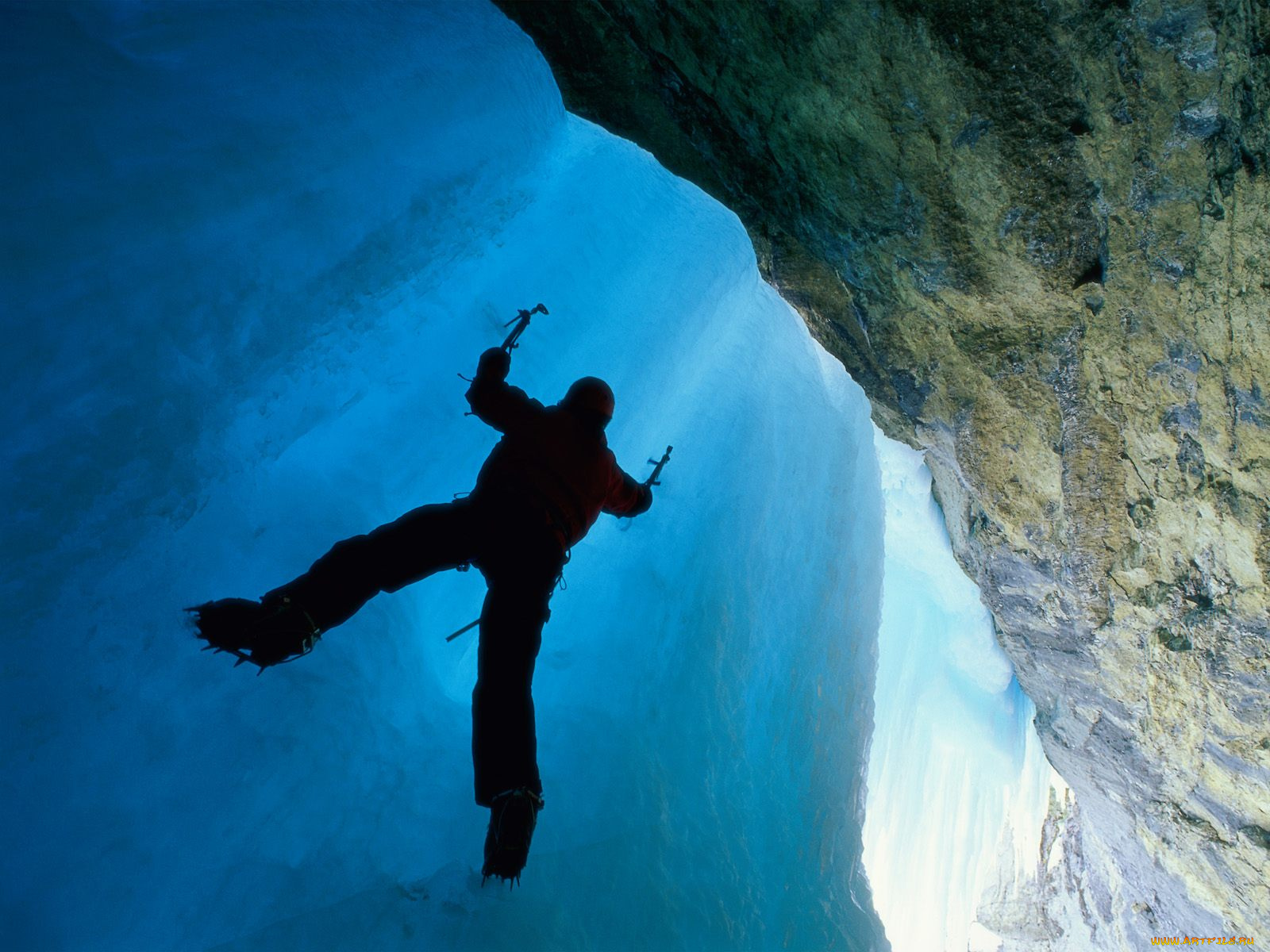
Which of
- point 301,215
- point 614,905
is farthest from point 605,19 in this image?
point 614,905

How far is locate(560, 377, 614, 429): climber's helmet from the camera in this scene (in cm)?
267

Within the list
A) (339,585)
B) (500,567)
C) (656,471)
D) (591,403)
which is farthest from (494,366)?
(656,471)

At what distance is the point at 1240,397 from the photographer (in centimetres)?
202

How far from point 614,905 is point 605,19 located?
12.8ft

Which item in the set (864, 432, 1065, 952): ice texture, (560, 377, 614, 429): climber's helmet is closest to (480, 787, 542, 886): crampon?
(560, 377, 614, 429): climber's helmet

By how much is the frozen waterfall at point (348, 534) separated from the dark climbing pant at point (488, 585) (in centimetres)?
79

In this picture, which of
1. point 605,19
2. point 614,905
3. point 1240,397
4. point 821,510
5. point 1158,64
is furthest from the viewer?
point 821,510

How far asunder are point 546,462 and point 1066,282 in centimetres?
197

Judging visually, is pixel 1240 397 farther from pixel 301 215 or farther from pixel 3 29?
pixel 3 29

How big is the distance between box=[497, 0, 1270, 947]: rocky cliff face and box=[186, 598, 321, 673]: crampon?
2551 mm

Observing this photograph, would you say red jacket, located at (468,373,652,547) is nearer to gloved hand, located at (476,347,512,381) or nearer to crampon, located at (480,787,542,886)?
gloved hand, located at (476,347,512,381)

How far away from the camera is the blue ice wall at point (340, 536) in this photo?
2.04 metres

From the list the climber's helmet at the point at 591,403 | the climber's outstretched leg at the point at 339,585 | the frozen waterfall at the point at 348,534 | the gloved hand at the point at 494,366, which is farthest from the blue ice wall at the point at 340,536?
the climber's helmet at the point at 591,403

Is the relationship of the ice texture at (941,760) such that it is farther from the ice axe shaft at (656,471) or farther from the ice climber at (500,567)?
the ice climber at (500,567)
